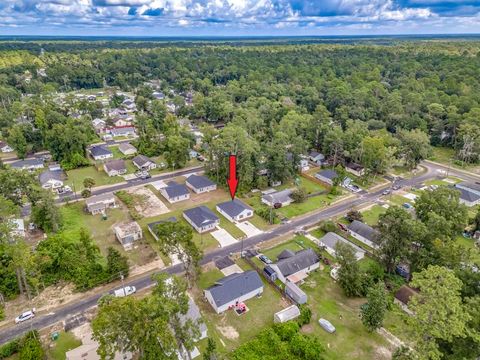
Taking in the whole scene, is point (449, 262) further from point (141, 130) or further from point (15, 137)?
point (15, 137)

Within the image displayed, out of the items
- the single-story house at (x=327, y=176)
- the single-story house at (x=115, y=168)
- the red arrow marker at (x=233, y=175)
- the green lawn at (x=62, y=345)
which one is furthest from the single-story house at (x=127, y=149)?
the green lawn at (x=62, y=345)

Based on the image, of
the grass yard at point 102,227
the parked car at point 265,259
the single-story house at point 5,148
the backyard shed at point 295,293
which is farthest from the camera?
the single-story house at point 5,148

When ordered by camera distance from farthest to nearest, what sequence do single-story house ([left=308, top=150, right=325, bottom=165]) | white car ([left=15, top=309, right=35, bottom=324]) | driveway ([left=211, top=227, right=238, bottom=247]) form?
single-story house ([left=308, top=150, right=325, bottom=165]), driveway ([left=211, top=227, right=238, bottom=247]), white car ([left=15, top=309, right=35, bottom=324])

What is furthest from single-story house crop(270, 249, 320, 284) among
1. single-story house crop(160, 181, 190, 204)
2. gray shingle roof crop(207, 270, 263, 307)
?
single-story house crop(160, 181, 190, 204)

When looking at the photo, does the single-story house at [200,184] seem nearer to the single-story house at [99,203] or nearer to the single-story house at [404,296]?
the single-story house at [99,203]

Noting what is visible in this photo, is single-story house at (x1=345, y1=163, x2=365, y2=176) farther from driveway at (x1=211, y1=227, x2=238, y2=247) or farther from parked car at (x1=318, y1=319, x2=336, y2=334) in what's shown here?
parked car at (x1=318, y1=319, x2=336, y2=334)

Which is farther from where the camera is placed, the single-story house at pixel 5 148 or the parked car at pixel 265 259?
the single-story house at pixel 5 148

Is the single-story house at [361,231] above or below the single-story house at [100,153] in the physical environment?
above
